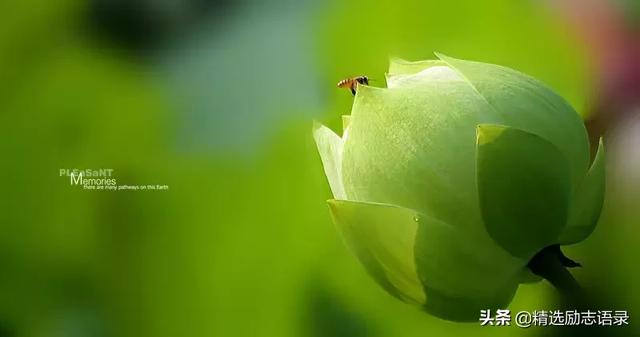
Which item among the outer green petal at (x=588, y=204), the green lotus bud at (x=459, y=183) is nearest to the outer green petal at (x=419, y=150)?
the green lotus bud at (x=459, y=183)

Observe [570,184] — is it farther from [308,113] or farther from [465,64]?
[308,113]

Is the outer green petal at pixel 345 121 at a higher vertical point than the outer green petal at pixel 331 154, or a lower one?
higher

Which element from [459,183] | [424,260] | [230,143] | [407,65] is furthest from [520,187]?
[230,143]

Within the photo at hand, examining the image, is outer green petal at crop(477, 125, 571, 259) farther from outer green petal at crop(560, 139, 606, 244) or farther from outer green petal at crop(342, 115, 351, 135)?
outer green petal at crop(342, 115, 351, 135)

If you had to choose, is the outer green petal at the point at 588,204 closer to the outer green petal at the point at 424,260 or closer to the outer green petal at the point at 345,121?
the outer green petal at the point at 424,260

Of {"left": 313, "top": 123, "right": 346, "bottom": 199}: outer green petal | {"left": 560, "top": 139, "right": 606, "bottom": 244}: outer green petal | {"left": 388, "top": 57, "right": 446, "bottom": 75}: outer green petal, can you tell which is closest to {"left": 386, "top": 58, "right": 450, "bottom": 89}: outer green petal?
{"left": 388, "top": 57, "right": 446, "bottom": 75}: outer green petal

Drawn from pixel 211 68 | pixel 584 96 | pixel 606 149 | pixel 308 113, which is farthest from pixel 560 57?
pixel 211 68
